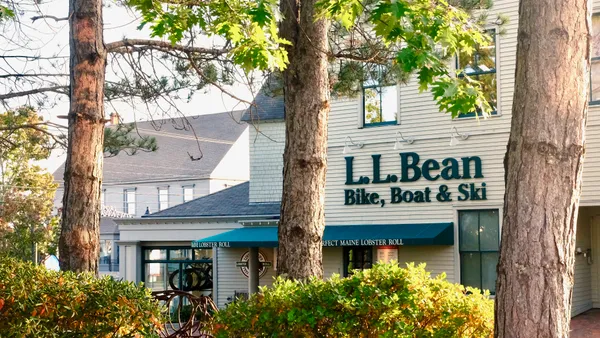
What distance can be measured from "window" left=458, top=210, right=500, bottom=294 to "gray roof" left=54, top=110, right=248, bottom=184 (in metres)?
24.7

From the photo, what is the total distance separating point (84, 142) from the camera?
10.3 metres

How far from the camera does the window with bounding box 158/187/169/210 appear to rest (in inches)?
1764

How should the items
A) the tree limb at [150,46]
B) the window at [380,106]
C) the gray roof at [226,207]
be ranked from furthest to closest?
the gray roof at [226,207] → the window at [380,106] → the tree limb at [150,46]

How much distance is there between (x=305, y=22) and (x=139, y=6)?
1.99m

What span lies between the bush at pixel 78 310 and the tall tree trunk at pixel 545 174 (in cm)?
326

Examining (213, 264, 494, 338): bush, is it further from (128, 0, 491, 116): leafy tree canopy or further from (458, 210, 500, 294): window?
(458, 210, 500, 294): window

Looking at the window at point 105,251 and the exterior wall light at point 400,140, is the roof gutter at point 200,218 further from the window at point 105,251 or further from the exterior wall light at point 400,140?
the window at point 105,251

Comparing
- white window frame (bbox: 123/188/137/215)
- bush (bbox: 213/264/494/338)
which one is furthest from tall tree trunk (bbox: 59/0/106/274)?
white window frame (bbox: 123/188/137/215)

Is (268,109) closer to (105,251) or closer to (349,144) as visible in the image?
(349,144)

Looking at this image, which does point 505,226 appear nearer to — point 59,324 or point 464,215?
point 59,324

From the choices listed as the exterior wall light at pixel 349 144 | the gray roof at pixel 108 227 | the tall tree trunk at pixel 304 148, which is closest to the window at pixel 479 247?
the exterior wall light at pixel 349 144

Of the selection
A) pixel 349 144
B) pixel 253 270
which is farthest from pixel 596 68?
pixel 253 270

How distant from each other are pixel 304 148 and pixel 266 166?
1871 centimetres

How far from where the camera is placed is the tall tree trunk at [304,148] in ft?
Result: 27.4
